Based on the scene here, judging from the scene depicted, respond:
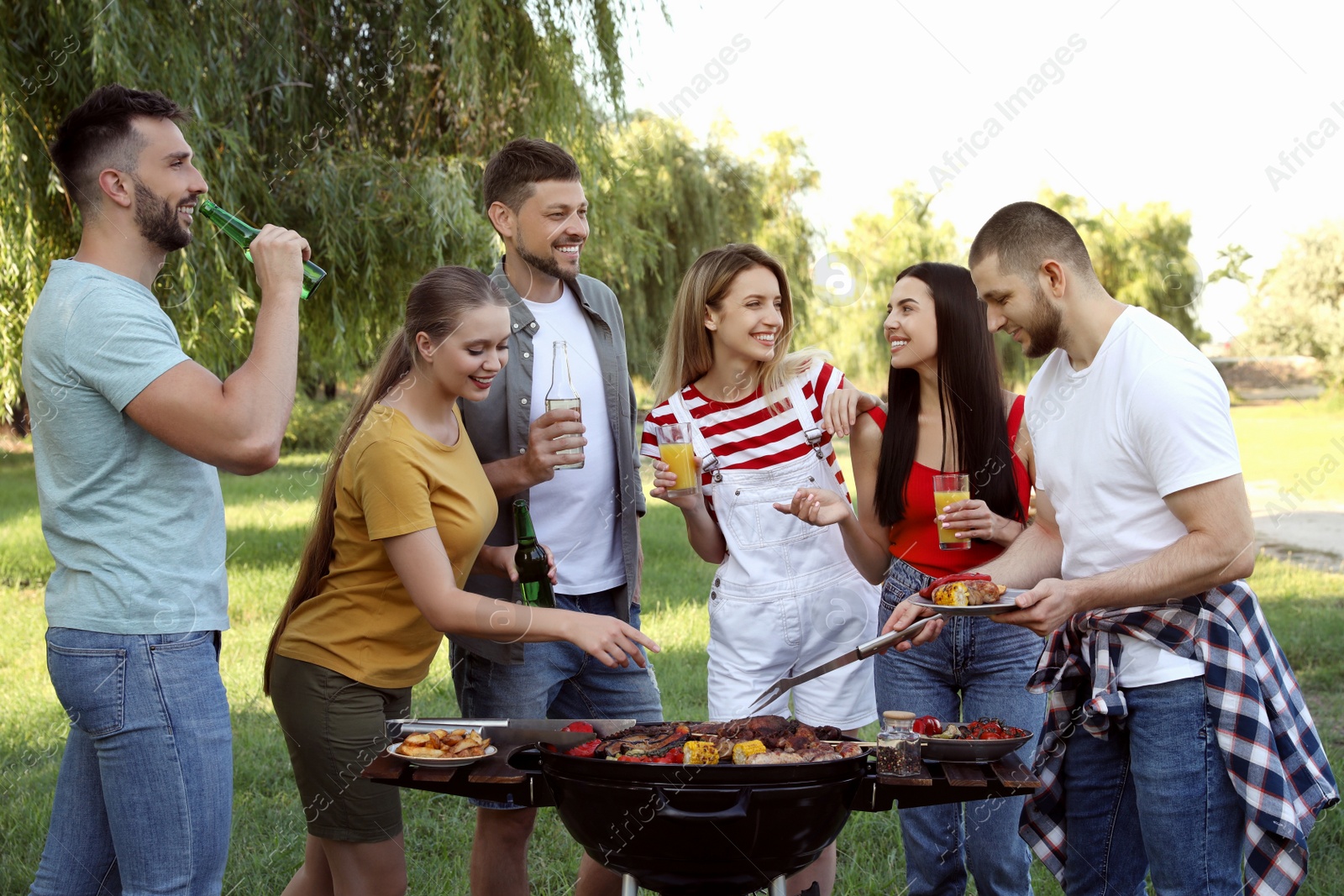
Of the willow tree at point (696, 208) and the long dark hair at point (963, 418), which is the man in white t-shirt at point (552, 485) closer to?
the long dark hair at point (963, 418)

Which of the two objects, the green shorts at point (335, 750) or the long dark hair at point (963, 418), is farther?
the long dark hair at point (963, 418)

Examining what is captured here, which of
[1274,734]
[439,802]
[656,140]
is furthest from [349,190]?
[656,140]

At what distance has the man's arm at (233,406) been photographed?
7.38 feet

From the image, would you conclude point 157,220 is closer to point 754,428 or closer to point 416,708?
point 754,428

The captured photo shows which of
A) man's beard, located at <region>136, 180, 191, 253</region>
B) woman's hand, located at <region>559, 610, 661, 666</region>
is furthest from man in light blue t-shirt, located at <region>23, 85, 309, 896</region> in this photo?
woman's hand, located at <region>559, 610, 661, 666</region>

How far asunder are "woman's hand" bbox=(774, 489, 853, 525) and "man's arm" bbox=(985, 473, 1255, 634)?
0.70 m

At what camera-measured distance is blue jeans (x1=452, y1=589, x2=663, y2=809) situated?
329 cm

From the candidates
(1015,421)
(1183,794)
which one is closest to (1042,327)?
(1015,421)

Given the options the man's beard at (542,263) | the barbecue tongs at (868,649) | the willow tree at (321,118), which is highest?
the willow tree at (321,118)

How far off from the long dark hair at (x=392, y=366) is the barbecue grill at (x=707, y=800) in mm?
602

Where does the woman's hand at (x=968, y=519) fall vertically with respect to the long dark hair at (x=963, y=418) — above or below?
below

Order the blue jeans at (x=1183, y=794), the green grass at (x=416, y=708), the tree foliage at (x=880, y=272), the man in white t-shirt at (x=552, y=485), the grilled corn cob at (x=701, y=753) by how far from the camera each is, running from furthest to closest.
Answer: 1. the tree foliage at (x=880, y=272)
2. the green grass at (x=416, y=708)
3. the man in white t-shirt at (x=552, y=485)
4. the blue jeans at (x=1183, y=794)
5. the grilled corn cob at (x=701, y=753)

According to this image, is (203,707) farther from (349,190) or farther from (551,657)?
(349,190)

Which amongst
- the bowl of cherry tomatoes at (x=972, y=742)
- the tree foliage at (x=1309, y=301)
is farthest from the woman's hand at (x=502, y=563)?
the tree foliage at (x=1309, y=301)
